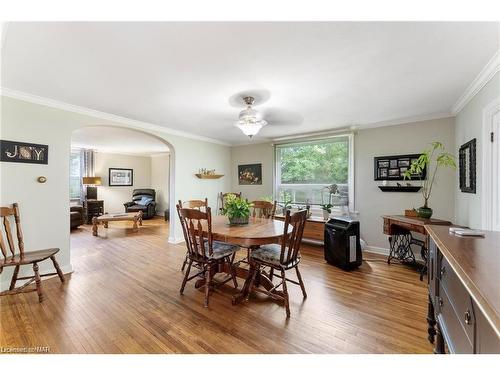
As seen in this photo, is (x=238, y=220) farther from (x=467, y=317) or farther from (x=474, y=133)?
(x=474, y=133)

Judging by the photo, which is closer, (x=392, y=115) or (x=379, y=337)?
(x=379, y=337)

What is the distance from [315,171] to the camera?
4570 millimetres

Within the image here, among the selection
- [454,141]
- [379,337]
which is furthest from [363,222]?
[379,337]

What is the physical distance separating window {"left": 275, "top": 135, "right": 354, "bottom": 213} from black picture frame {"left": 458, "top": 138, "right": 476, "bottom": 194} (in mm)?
1485

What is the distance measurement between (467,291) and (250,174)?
4793 millimetres

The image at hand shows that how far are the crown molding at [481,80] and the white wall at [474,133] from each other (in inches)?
1.5

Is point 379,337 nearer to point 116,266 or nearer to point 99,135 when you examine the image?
point 116,266

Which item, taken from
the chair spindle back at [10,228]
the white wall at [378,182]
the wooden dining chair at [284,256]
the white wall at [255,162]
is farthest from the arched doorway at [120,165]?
the white wall at [378,182]

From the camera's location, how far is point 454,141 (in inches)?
126

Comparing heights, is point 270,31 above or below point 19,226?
above

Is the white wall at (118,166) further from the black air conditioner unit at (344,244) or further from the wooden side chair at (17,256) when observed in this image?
the black air conditioner unit at (344,244)

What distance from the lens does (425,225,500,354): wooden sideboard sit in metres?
0.63

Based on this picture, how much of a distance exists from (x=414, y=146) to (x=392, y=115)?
0.66 meters

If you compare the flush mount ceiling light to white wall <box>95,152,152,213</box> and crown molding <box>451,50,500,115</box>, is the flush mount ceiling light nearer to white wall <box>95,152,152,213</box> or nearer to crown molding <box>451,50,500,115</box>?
crown molding <box>451,50,500,115</box>
